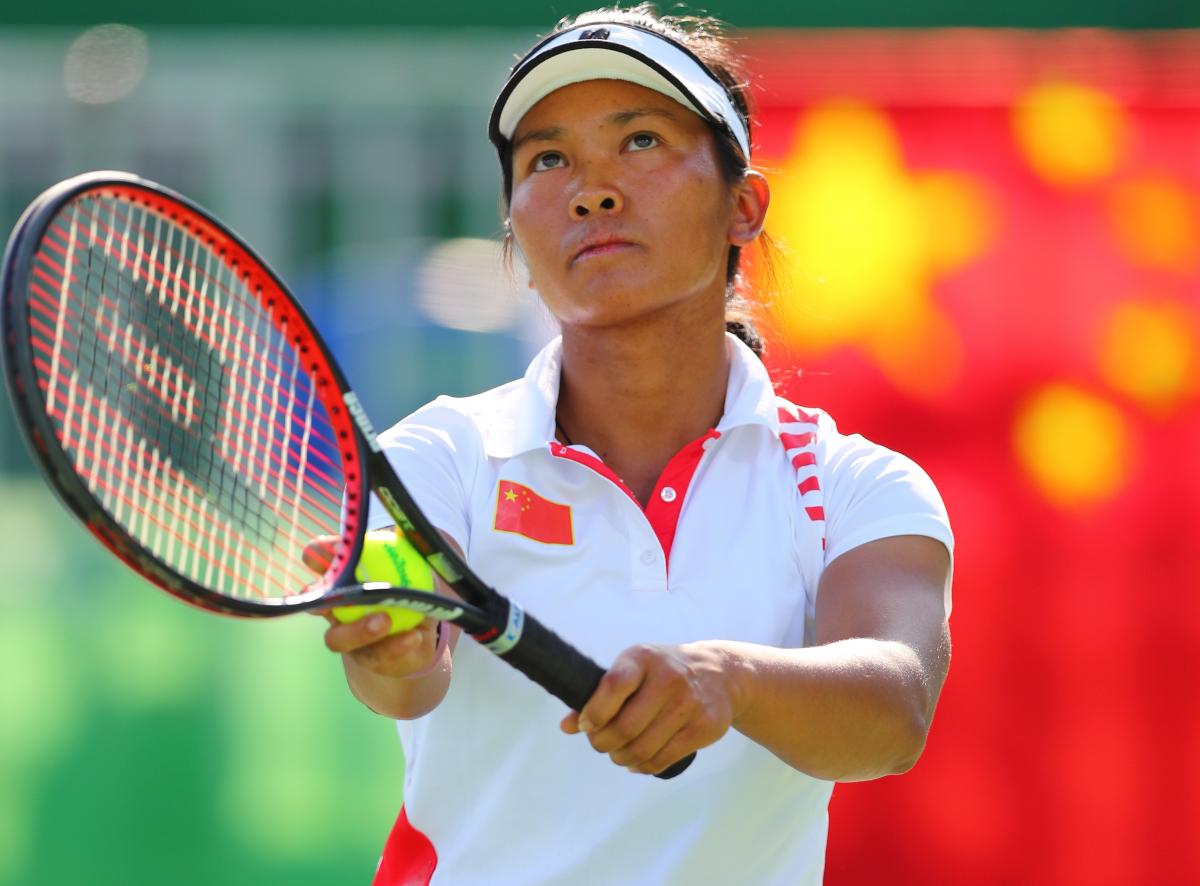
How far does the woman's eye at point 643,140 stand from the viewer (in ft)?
7.62

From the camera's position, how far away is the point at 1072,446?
3861 millimetres

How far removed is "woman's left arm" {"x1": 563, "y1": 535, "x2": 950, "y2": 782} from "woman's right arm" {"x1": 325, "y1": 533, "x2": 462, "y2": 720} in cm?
20

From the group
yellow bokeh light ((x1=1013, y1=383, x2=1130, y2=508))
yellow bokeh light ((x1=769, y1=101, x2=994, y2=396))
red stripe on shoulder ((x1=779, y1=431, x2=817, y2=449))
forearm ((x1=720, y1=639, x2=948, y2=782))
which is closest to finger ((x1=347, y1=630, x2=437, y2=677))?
forearm ((x1=720, y1=639, x2=948, y2=782))

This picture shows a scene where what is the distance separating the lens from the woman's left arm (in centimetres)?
176

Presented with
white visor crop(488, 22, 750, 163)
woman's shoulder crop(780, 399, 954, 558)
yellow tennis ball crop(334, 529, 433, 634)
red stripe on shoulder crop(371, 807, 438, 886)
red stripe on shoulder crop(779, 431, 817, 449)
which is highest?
white visor crop(488, 22, 750, 163)

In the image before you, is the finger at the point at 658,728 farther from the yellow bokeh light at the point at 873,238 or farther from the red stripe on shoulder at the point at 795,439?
the yellow bokeh light at the point at 873,238

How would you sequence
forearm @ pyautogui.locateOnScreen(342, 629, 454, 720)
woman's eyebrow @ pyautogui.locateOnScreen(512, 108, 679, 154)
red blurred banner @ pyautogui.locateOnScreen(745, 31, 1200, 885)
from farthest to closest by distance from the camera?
red blurred banner @ pyautogui.locateOnScreen(745, 31, 1200, 885) → woman's eyebrow @ pyautogui.locateOnScreen(512, 108, 679, 154) → forearm @ pyautogui.locateOnScreen(342, 629, 454, 720)

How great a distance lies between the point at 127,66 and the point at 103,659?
11.8ft

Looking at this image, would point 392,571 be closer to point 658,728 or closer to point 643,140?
point 658,728

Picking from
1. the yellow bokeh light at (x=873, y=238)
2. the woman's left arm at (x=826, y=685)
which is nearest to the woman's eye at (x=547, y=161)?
the woman's left arm at (x=826, y=685)

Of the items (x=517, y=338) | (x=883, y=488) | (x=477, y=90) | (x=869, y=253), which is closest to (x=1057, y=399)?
(x=869, y=253)

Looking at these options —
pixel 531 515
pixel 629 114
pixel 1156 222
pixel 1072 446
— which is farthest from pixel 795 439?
pixel 1156 222

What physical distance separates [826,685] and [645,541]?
33 cm

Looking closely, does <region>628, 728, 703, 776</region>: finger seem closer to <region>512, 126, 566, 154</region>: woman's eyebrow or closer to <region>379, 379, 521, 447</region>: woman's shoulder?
<region>379, 379, 521, 447</region>: woman's shoulder
